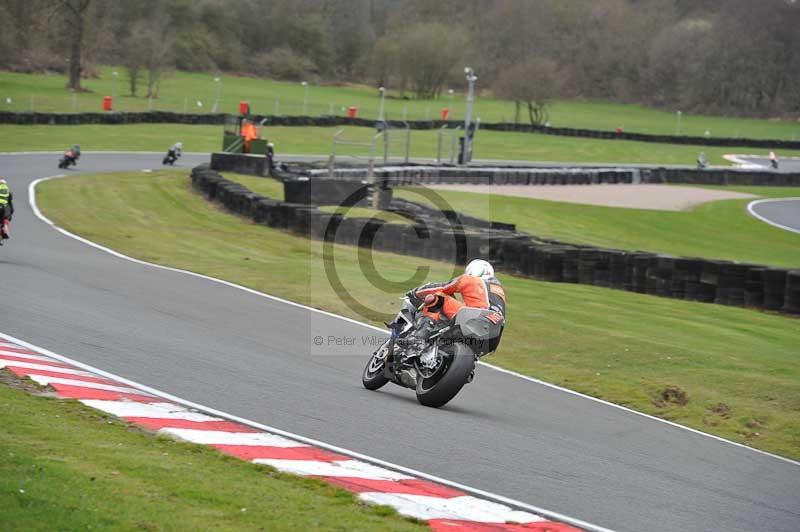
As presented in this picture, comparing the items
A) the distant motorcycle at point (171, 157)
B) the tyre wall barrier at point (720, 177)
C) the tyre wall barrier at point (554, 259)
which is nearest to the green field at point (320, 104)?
the distant motorcycle at point (171, 157)

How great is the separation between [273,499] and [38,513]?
1352mm

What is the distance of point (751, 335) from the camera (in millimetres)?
14758

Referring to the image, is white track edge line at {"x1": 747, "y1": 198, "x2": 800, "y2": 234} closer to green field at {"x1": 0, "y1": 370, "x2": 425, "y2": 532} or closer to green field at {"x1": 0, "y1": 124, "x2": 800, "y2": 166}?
green field at {"x1": 0, "y1": 124, "x2": 800, "y2": 166}

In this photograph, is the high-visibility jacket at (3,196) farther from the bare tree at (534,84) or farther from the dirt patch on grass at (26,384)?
the bare tree at (534,84)

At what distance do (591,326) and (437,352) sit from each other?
17.7 ft

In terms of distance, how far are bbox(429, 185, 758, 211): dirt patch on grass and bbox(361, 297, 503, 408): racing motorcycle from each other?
24.2 meters

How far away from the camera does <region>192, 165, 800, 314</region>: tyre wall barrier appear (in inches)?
685

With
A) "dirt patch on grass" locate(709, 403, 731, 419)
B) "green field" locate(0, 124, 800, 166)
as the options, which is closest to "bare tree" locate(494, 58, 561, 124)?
"green field" locate(0, 124, 800, 166)

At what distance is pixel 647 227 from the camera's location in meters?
29.8

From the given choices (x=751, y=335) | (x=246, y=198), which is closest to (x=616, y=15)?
(x=246, y=198)

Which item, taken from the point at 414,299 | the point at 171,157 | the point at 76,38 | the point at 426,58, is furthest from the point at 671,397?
the point at 426,58

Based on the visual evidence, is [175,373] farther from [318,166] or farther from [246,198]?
[318,166]

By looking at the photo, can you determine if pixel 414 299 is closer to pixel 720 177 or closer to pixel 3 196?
pixel 3 196

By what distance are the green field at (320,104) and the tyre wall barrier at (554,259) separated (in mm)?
30763
